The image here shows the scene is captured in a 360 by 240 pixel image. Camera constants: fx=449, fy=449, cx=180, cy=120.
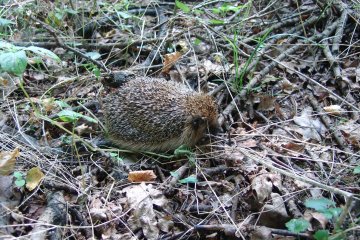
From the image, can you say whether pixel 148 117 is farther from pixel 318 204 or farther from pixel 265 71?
pixel 318 204

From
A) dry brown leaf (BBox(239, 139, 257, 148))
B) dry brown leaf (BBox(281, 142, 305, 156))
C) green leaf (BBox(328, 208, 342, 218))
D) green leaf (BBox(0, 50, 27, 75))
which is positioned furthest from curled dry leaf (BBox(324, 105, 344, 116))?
green leaf (BBox(0, 50, 27, 75))

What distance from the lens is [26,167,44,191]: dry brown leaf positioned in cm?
354

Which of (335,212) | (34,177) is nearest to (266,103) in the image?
(335,212)

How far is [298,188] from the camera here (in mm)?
3561

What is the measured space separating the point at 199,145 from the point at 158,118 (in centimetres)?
47

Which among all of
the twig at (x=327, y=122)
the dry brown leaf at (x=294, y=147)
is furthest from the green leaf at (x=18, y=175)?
the twig at (x=327, y=122)

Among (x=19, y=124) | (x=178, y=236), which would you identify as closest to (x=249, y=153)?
(x=178, y=236)

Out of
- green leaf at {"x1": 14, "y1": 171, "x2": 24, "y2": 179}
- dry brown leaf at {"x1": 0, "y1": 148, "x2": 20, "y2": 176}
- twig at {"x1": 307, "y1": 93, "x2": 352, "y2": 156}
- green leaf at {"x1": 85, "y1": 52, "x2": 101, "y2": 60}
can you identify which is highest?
green leaf at {"x1": 85, "y1": 52, "x2": 101, "y2": 60}

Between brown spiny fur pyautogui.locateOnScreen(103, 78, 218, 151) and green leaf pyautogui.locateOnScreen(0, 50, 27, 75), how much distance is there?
4.07 ft

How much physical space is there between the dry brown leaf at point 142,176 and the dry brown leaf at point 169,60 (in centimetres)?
173

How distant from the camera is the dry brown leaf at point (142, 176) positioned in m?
3.80

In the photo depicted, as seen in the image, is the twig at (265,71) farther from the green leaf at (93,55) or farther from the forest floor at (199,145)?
the green leaf at (93,55)

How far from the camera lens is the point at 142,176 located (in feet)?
12.5

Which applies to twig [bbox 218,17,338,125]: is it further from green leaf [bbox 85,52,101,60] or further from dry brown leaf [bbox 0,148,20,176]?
dry brown leaf [bbox 0,148,20,176]
